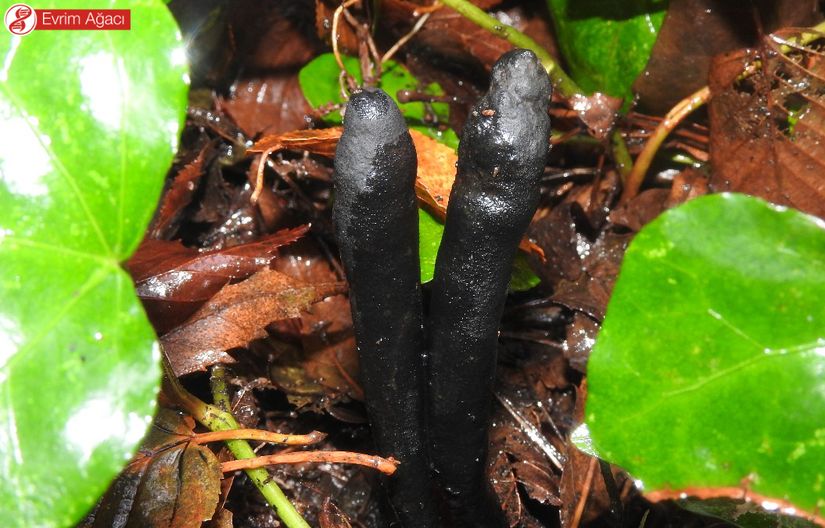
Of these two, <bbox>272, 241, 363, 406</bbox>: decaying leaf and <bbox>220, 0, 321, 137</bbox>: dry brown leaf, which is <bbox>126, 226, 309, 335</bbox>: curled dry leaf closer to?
<bbox>272, 241, 363, 406</bbox>: decaying leaf

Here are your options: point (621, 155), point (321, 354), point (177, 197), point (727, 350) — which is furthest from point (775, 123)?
point (177, 197)

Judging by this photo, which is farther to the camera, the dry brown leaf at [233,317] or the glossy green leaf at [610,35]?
the glossy green leaf at [610,35]

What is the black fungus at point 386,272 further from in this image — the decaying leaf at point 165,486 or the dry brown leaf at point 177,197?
the dry brown leaf at point 177,197

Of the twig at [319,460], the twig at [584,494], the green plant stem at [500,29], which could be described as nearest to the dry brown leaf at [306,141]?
the green plant stem at [500,29]

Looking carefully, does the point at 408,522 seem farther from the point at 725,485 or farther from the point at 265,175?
the point at 265,175

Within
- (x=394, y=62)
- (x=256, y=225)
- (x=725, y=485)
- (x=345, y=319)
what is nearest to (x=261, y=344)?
(x=345, y=319)

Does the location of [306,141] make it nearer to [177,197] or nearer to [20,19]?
[177,197]

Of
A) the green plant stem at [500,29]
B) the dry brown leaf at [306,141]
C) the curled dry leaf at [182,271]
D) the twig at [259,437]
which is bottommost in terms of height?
the twig at [259,437]

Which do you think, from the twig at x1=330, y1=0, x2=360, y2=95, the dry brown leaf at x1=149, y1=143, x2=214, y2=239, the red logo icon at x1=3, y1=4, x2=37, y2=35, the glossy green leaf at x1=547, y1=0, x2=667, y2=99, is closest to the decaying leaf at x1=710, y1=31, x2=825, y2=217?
the glossy green leaf at x1=547, y1=0, x2=667, y2=99
